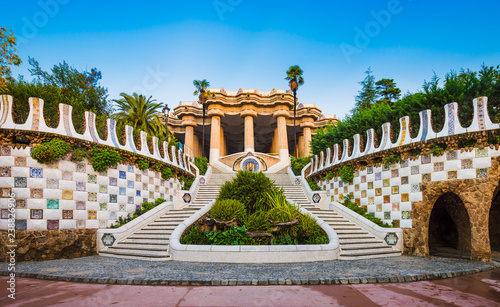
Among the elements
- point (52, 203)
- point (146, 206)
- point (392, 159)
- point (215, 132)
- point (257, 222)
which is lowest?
point (257, 222)

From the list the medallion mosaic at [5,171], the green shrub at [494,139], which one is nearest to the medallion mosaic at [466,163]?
the green shrub at [494,139]

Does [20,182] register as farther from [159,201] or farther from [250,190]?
[250,190]

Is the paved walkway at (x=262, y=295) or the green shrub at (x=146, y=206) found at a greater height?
the green shrub at (x=146, y=206)

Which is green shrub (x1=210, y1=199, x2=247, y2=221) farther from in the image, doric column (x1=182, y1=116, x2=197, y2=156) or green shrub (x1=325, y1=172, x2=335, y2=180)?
doric column (x1=182, y1=116, x2=197, y2=156)

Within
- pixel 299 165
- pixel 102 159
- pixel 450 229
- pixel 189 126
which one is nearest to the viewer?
pixel 102 159

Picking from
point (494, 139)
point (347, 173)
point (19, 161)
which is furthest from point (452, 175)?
point (19, 161)

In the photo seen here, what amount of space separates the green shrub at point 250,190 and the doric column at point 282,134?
21.3 m

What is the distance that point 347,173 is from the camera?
14523 millimetres

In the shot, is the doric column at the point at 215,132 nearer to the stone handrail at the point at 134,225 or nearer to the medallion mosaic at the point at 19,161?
the stone handrail at the point at 134,225

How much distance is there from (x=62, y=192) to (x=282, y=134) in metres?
27.5

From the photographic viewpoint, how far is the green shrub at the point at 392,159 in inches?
468

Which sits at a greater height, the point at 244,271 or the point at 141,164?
the point at 141,164

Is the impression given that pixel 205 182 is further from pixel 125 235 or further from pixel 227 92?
pixel 227 92

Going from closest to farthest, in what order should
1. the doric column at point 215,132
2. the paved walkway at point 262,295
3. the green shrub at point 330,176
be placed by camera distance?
the paved walkway at point 262,295 → the green shrub at point 330,176 → the doric column at point 215,132
